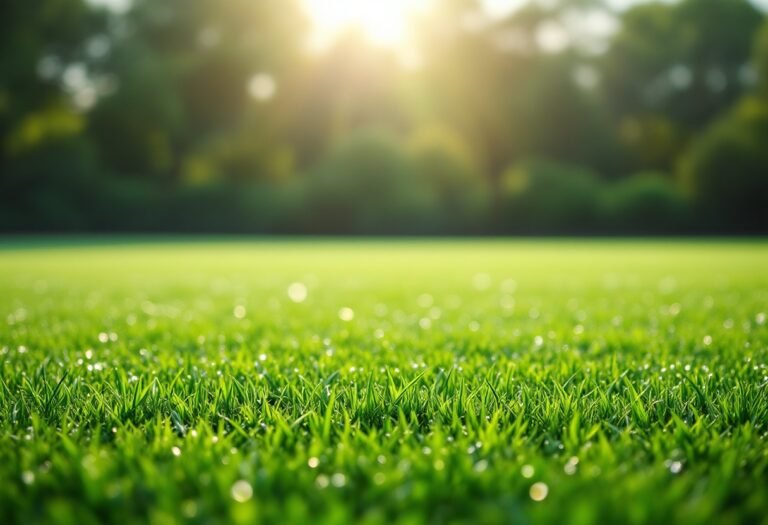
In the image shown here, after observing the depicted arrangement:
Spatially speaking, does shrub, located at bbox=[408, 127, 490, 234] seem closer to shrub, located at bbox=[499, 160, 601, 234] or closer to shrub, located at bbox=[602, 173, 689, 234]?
shrub, located at bbox=[499, 160, 601, 234]

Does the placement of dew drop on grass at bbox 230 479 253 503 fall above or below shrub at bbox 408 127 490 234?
below

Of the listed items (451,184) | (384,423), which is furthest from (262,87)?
(384,423)

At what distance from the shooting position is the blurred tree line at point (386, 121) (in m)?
33.1

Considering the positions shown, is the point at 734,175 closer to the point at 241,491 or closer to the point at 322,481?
the point at 322,481

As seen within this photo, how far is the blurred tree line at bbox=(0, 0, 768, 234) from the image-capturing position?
3312 cm

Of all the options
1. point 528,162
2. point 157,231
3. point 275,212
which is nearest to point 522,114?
point 528,162

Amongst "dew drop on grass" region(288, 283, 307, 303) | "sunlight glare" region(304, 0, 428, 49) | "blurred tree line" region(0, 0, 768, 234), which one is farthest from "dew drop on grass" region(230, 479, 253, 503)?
"sunlight glare" region(304, 0, 428, 49)

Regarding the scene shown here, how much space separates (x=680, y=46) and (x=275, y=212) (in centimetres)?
3237

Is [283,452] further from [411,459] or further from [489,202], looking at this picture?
[489,202]

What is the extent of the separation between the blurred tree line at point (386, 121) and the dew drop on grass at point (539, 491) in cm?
3265

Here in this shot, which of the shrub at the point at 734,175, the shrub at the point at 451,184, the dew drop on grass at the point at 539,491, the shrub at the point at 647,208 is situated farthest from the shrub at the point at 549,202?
the dew drop on grass at the point at 539,491

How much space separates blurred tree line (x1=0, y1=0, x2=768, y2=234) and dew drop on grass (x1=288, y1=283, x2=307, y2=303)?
2686 centimetres

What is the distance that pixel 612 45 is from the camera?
41.6m

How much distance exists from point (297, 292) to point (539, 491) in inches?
211
